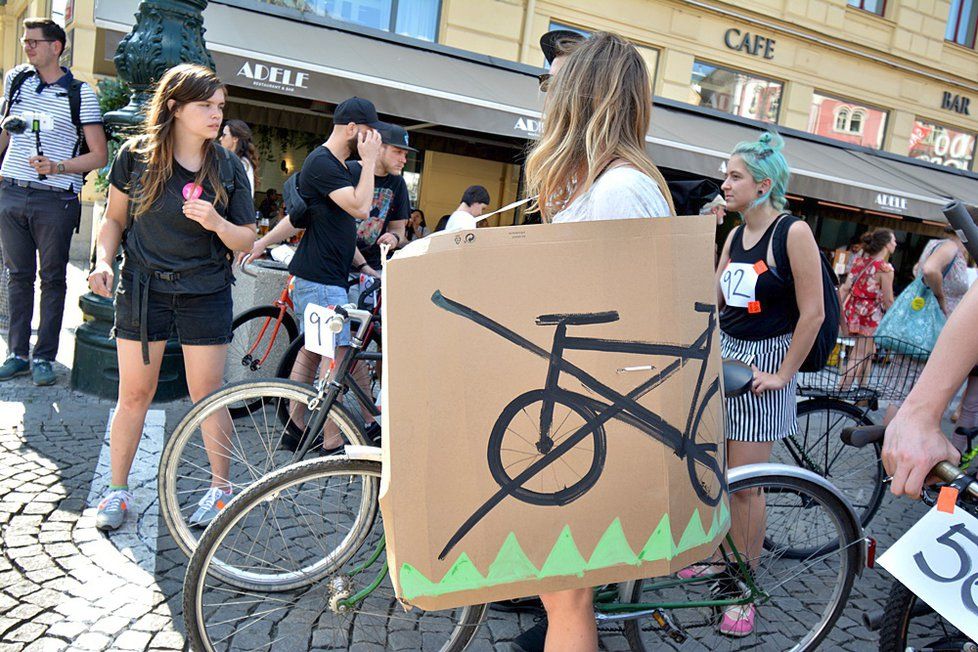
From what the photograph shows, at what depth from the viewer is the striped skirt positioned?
123 inches

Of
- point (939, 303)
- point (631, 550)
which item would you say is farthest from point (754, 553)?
point (939, 303)

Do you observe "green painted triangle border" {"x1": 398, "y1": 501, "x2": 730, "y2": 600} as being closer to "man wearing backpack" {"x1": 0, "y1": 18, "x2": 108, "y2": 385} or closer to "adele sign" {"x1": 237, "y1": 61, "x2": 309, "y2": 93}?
"man wearing backpack" {"x1": 0, "y1": 18, "x2": 108, "y2": 385}

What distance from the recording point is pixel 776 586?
2805mm

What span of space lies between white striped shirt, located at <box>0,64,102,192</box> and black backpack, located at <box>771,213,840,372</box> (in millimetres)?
4394

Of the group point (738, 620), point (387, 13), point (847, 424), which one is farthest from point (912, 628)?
point (387, 13)

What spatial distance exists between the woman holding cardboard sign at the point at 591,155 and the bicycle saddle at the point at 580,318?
273 mm

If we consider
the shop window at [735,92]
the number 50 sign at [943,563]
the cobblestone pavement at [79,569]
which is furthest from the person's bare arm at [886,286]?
the shop window at [735,92]

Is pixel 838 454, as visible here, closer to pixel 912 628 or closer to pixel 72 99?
pixel 912 628

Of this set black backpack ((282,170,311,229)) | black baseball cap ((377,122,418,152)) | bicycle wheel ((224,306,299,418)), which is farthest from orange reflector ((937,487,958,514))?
bicycle wheel ((224,306,299,418))

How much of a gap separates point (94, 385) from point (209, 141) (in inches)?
89.7

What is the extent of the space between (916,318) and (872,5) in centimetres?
1405

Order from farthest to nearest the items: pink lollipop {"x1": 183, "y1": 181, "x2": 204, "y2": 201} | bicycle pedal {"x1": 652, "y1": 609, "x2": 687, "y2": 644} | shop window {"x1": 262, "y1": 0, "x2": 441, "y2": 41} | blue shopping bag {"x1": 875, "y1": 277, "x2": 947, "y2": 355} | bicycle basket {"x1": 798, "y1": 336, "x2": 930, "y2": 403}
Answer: shop window {"x1": 262, "y1": 0, "x2": 441, "y2": 41} → blue shopping bag {"x1": 875, "y1": 277, "x2": 947, "y2": 355} → bicycle basket {"x1": 798, "y1": 336, "x2": 930, "y2": 403} → pink lollipop {"x1": 183, "y1": 181, "x2": 204, "y2": 201} → bicycle pedal {"x1": 652, "y1": 609, "x2": 687, "y2": 644}

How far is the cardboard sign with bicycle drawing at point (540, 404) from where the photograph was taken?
5.28ft

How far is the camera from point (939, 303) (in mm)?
5703
